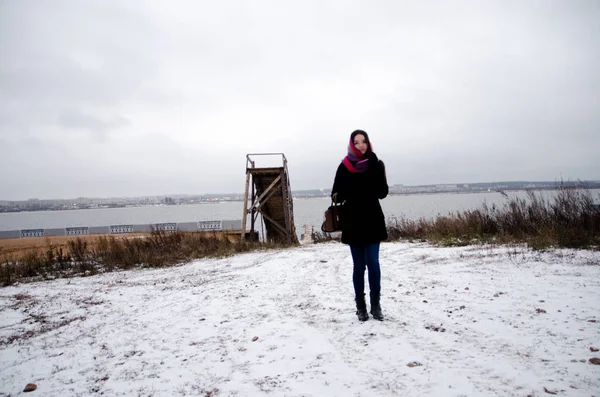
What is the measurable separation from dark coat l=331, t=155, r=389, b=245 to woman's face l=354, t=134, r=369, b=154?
150 mm

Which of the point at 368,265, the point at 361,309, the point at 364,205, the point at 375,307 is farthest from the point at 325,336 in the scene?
the point at 364,205

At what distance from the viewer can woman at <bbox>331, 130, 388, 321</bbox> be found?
340 centimetres

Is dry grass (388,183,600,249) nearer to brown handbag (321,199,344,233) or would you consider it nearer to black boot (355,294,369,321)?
black boot (355,294,369,321)

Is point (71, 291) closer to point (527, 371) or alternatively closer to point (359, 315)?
point (359, 315)

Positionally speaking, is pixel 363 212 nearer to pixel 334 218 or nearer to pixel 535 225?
pixel 334 218

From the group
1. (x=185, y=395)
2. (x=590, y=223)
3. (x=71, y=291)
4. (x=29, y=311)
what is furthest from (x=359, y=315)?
(x=590, y=223)

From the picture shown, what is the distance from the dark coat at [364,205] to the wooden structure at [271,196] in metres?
10.3

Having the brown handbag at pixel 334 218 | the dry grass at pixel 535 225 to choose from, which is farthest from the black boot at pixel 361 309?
the dry grass at pixel 535 225

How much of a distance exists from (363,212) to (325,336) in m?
1.34

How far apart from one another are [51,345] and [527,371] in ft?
15.2

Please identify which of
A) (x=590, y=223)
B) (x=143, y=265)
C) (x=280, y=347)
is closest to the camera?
(x=280, y=347)

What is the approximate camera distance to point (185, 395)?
233 centimetres

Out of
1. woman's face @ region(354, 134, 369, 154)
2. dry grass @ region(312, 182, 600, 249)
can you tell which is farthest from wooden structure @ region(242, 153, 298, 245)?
woman's face @ region(354, 134, 369, 154)

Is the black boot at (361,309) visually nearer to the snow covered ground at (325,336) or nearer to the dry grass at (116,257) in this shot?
the snow covered ground at (325,336)
